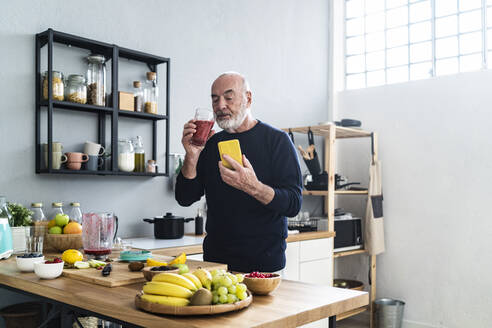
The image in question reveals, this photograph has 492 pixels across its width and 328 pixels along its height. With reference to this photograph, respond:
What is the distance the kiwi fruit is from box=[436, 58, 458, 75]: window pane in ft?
12.5

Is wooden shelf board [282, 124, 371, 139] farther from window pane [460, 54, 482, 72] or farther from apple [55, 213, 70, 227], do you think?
apple [55, 213, 70, 227]

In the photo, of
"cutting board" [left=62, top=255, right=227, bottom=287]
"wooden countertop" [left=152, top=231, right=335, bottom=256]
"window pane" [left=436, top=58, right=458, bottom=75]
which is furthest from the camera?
"window pane" [left=436, top=58, right=458, bottom=75]

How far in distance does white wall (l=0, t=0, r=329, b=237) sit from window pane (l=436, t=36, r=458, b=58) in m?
1.08

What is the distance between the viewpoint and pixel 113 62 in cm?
→ 296

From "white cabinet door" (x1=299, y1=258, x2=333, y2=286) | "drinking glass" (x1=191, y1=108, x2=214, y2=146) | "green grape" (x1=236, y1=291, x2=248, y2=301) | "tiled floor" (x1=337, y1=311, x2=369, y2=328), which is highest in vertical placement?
"drinking glass" (x1=191, y1=108, x2=214, y2=146)

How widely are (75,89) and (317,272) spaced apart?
221 cm

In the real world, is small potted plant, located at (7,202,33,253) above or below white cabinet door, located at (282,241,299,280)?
above

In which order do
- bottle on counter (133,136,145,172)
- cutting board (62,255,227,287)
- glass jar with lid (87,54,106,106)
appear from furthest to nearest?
bottle on counter (133,136,145,172) → glass jar with lid (87,54,106,106) → cutting board (62,255,227,287)

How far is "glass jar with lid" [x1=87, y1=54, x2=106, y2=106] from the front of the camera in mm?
2855

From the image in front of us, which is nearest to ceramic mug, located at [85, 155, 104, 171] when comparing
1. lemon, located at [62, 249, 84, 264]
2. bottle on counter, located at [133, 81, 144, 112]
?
bottle on counter, located at [133, 81, 144, 112]

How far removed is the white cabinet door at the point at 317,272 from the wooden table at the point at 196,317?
2058 millimetres

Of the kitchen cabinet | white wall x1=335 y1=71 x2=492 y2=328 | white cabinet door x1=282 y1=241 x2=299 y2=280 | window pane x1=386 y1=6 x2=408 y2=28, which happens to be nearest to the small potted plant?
white cabinet door x1=282 y1=241 x2=299 y2=280

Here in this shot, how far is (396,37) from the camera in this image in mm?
4676

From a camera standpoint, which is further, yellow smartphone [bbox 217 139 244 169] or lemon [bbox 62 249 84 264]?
lemon [bbox 62 249 84 264]
